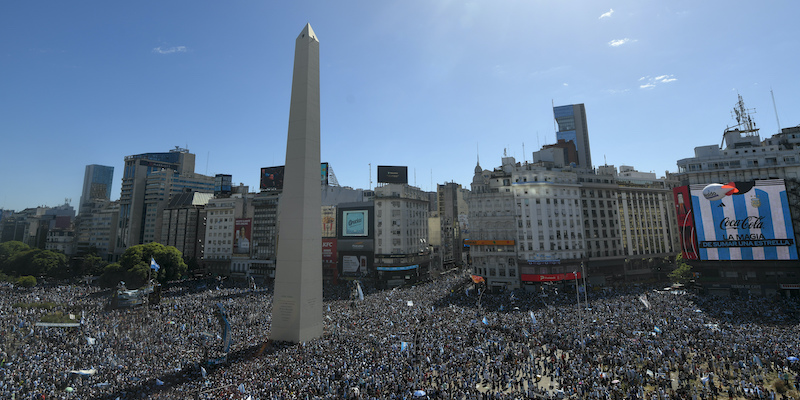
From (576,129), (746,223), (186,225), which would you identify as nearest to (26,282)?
(186,225)

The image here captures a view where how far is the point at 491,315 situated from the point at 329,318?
652 inches

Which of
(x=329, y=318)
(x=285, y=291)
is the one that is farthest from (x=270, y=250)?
(x=285, y=291)

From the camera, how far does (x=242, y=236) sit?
90.9 m

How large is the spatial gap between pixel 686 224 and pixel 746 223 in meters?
6.30

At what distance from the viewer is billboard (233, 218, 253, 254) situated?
90.4m

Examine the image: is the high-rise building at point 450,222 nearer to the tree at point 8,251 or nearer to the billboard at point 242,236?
the billboard at point 242,236

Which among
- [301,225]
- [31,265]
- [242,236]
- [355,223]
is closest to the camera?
[301,225]

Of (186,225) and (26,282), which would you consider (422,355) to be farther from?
(186,225)

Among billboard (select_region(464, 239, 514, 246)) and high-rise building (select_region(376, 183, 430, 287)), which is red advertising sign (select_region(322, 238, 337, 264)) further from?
billboard (select_region(464, 239, 514, 246))

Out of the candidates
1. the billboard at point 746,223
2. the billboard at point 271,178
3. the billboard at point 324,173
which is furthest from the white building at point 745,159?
the billboard at point 271,178

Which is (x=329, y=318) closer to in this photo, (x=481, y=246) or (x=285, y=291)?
(x=285, y=291)

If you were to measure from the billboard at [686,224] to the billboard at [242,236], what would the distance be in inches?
3304

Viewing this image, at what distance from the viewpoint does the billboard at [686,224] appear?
52.4 m

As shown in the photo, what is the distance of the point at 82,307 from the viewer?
141 ft
